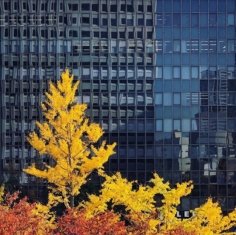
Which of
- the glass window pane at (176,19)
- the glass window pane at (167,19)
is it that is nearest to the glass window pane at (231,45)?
the glass window pane at (176,19)

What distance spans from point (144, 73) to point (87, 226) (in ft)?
94.8

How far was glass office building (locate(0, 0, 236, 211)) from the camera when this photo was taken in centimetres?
4403

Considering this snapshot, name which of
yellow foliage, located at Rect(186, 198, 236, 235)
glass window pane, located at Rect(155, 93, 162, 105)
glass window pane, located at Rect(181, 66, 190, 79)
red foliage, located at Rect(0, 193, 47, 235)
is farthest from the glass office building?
red foliage, located at Rect(0, 193, 47, 235)

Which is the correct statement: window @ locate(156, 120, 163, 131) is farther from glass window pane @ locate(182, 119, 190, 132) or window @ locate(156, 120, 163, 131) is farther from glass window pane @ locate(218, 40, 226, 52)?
glass window pane @ locate(218, 40, 226, 52)

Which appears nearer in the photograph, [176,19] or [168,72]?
[176,19]

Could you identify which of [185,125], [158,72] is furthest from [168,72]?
[185,125]

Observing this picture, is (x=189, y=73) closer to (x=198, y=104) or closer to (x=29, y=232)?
(x=198, y=104)

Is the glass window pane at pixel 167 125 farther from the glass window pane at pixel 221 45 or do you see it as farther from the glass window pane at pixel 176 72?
the glass window pane at pixel 221 45

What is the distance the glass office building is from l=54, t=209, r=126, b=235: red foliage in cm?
2730

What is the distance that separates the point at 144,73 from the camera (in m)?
44.3

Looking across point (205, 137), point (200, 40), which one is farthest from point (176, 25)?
point (205, 137)

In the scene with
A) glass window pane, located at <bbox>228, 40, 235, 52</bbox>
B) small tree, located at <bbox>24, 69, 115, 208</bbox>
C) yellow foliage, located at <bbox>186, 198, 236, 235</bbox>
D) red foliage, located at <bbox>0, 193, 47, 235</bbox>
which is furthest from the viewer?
glass window pane, located at <bbox>228, 40, 235, 52</bbox>

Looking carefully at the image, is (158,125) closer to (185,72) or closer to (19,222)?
(185,72)

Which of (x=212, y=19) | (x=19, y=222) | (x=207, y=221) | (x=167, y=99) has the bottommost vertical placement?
(x=207, y=221)
